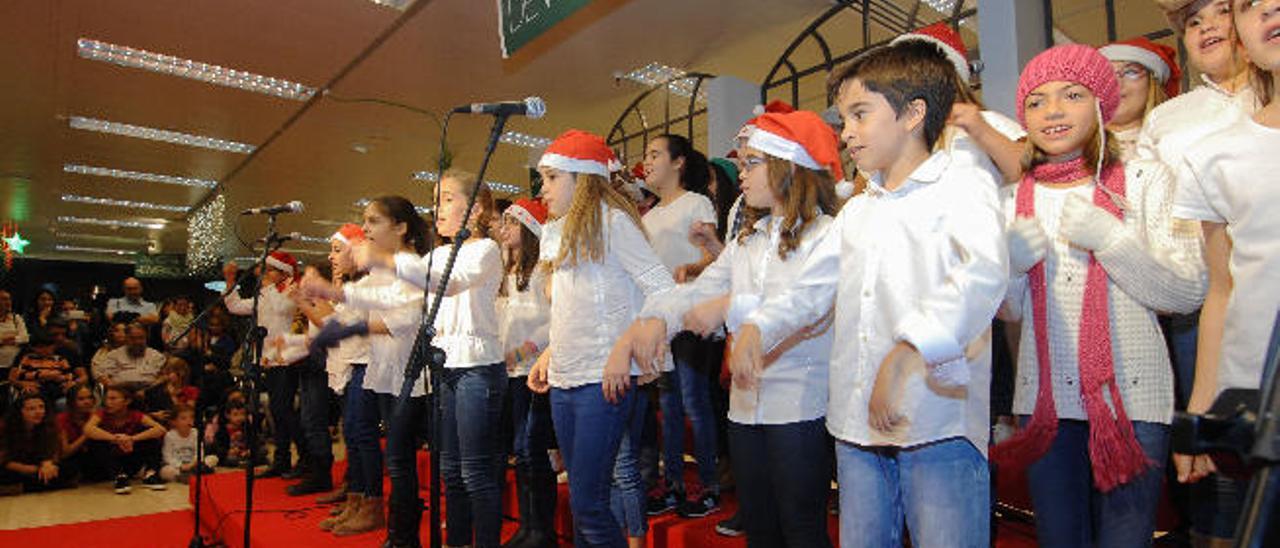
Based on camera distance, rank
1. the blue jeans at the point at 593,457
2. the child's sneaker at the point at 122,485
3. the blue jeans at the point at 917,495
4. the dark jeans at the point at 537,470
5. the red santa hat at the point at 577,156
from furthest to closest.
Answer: the child's sneaker at the point at 122,485 < the dark jeans at the point at 537,470 < the red santa hat at the point at 577,156 < the blue jeans at the point at 593,457 < the blue jeans at the point at 917,495

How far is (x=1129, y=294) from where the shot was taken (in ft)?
5.66

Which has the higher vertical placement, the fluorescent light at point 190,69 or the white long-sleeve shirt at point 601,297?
the fluorescent light at point 190,69

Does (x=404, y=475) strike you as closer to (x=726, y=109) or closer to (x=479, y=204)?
(x=479, y=204)

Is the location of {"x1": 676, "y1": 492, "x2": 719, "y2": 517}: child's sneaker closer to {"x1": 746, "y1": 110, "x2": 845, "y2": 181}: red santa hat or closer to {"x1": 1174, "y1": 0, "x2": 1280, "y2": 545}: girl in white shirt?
{"x1": 746, "y1": 110, "x2": 845, "y2": 181}: red santa hat

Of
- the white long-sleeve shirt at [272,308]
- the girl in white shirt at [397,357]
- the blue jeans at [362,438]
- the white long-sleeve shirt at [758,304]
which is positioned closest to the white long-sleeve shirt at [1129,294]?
the white long-sleeve shirt at [758,304]

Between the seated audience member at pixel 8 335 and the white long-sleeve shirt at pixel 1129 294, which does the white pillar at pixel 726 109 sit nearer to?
the white long-sleeve shirt at pixel 1129 294

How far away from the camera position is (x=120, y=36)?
7137 mm

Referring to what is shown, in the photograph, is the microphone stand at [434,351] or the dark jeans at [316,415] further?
the dark jeans at [316,415]

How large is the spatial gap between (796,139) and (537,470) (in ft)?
6.03

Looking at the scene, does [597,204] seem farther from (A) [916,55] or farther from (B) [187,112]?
(B) [187,112]

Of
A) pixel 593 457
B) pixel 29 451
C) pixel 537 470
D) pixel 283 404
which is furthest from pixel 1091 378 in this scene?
pixel 29 451

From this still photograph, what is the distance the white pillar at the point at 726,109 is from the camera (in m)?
7.01

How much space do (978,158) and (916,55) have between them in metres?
0.29

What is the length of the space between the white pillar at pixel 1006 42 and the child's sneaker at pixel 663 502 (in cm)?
311
